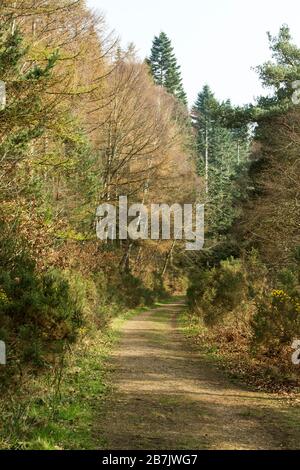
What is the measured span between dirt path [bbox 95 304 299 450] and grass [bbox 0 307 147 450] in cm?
27

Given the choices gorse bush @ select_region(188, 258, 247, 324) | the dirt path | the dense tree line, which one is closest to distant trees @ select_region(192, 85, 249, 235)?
the dense tree line

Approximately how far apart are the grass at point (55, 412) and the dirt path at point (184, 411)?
266 millimetres

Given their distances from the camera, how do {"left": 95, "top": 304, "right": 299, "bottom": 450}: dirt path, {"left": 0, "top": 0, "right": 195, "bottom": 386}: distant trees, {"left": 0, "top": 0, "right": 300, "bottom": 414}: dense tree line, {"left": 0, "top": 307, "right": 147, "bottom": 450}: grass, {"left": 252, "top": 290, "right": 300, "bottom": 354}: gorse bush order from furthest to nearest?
{"left": 252, "top": 290, "right": 300, "bottom": 354}: gorse bush < {"left": 0, "top": 0, "right": 300, "bottom": 414}: dense tree line < {"left": 0, "top": 0, "right": 195, "bottom": 386}: distant trees < {"left": 95, "top": 304, "right": 299, "bottom": 450}: dirt path < {"left": 0, "top": 307, "right": 147, "bottom": 450}: grass

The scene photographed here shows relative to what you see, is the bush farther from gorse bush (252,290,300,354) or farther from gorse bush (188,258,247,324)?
gorse bush (188,258,247,324)

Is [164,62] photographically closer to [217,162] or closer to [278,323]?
[217,162]

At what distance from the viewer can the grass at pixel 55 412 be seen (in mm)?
6016

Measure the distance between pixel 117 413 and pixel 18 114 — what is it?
5.92 meters

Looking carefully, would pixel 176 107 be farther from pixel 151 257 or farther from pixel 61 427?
pixel 61 427

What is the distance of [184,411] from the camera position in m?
7.83

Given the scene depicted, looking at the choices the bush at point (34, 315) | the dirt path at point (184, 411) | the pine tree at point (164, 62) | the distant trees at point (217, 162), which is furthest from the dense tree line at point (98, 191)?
the pine tree at point (164, 62)

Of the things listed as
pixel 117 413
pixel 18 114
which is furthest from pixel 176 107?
pixel 117 413

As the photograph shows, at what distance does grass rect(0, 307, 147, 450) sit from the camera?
602 centimetres

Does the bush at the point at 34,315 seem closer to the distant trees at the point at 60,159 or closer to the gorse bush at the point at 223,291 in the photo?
the distant trees at the point at 60,159

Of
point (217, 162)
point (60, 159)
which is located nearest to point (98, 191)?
point (60, 159)
